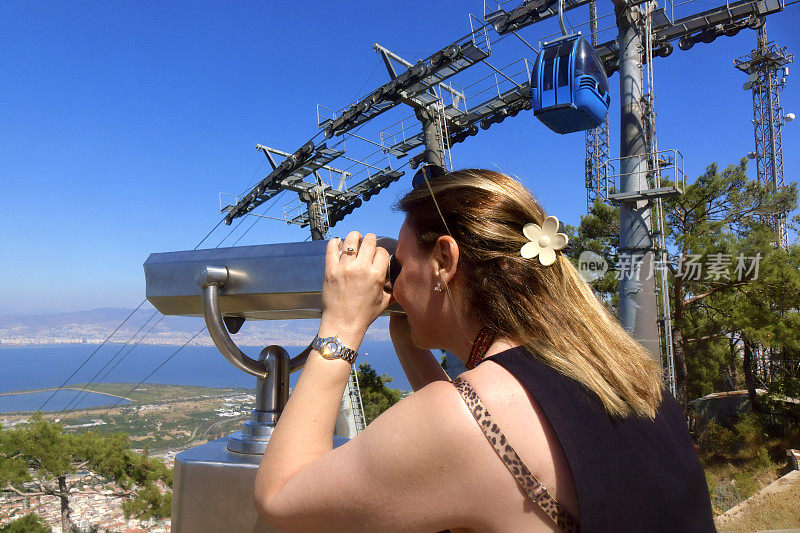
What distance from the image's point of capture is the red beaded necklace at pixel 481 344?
805 millimetres

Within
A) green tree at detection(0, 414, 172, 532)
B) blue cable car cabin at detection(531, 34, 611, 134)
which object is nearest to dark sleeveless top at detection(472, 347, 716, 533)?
blue cable car cabin at detection(531, 34, 611, 134)

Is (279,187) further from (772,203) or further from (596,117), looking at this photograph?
(772,203)

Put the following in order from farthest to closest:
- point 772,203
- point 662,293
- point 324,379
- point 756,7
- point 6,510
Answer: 1. point 772,203
2. point 6,510
3. point 662,293
4. point 756,7
5. point 324,379

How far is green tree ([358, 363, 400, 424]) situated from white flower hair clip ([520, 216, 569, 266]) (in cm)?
1324

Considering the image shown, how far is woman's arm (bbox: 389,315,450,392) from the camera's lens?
3.42 feet

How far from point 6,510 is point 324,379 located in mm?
11225

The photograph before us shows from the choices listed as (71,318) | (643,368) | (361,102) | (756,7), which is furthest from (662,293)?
(71,318)

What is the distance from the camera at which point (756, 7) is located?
5.83 metres

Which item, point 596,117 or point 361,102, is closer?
point 596,117

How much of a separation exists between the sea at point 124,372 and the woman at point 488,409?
14 centimetres

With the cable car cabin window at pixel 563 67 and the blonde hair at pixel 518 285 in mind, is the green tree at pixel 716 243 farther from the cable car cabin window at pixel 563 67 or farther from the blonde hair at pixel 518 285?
the blonde hair at pixel 518 285

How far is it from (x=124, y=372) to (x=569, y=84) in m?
49.0

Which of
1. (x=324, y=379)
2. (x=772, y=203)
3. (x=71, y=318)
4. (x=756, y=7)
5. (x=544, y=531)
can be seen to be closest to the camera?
(x=544, y=531)

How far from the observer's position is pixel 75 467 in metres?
8.79
